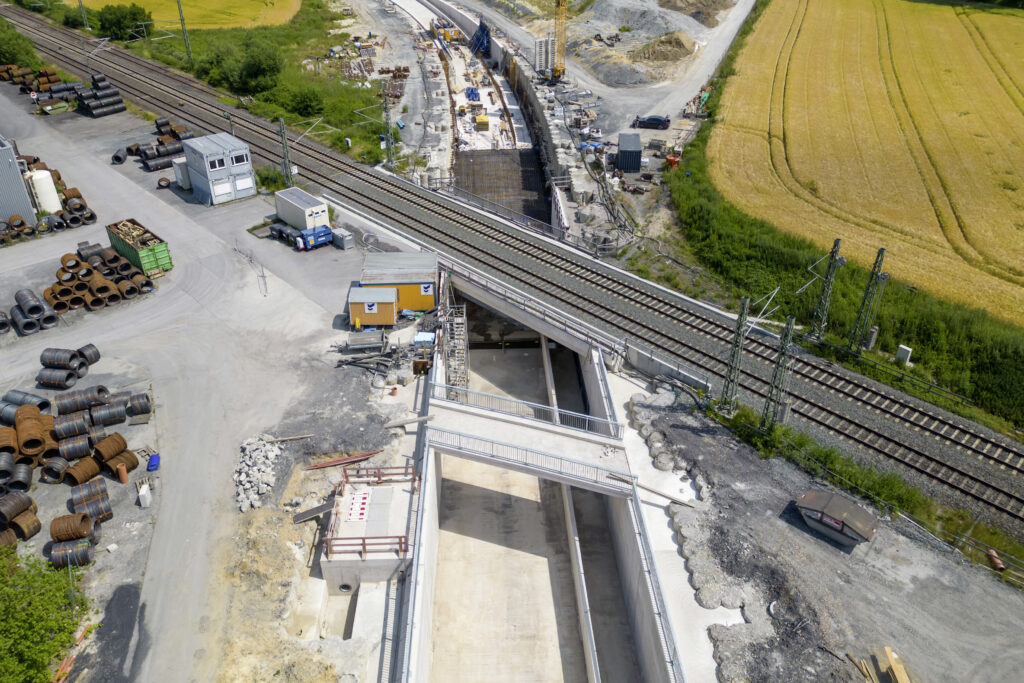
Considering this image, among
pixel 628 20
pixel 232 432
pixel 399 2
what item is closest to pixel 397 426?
pixel 232 432

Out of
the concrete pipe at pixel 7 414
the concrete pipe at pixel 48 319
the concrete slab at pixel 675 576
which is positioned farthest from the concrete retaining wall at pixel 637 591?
the concrete pipe at pixel 48 319

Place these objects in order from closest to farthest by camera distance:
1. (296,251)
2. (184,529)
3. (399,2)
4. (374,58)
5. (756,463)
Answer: (184,529)
(756,463)
(296,251)
(374,58)
(399,2)

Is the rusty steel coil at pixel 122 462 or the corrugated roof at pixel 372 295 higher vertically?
the corrugated roof at pixel 372 295

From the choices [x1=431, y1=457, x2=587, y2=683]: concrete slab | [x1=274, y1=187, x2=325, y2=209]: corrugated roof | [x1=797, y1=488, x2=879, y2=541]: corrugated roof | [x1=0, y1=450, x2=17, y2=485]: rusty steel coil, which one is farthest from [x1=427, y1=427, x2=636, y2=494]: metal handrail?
[x1=274, y1=187, x2=325, y2=209]: corrugated roof

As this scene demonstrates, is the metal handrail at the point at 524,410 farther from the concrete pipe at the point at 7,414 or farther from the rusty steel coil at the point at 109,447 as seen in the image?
the concrete pipe at the point at 7,414

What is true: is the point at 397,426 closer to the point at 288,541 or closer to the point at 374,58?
the point at 288,541

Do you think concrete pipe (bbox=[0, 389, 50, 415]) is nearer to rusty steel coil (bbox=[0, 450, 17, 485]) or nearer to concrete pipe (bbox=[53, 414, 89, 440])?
concrete pipe (bbox=[53, 414, 89, 440])
